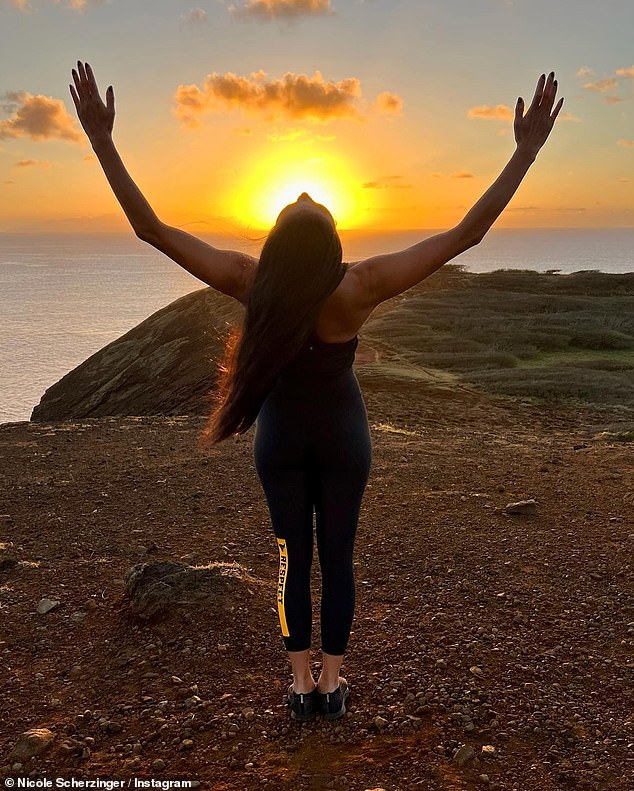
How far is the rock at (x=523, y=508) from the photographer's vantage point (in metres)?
7.61

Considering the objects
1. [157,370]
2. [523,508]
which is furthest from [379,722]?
[157,370]

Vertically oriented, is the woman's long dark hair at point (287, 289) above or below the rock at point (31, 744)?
above

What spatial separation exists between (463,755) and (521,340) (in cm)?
2246

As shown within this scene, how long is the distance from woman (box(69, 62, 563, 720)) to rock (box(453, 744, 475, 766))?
954 mm

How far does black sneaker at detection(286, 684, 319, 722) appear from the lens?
12.8 ft

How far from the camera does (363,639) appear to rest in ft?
16.1

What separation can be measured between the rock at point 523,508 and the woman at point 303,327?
14.2ft

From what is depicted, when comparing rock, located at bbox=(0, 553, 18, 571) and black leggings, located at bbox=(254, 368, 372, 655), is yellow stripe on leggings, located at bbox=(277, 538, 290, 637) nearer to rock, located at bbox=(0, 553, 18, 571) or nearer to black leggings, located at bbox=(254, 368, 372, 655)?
black leggings, located at bbox=(254, 368, 372, 655)

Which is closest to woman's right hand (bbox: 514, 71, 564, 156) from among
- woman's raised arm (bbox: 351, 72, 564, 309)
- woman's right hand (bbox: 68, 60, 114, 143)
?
woman's raised arm (bbox: 351, 72, 564, 309)

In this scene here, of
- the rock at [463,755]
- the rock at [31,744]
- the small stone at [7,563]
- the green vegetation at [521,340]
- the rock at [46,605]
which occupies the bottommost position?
the rock at [31,744]

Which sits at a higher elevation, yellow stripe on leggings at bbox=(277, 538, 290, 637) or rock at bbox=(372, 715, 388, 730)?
yellow stripe on leggings at bbox=(277, 538, 290, 637)

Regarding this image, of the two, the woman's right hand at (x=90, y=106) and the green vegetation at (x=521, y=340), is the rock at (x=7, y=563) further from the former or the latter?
the green vegetation at (x=521, y=340)

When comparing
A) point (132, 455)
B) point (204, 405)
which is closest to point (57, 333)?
point (204, 405)

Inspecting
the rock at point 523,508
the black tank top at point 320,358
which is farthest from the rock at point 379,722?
the rock at point 523,508
